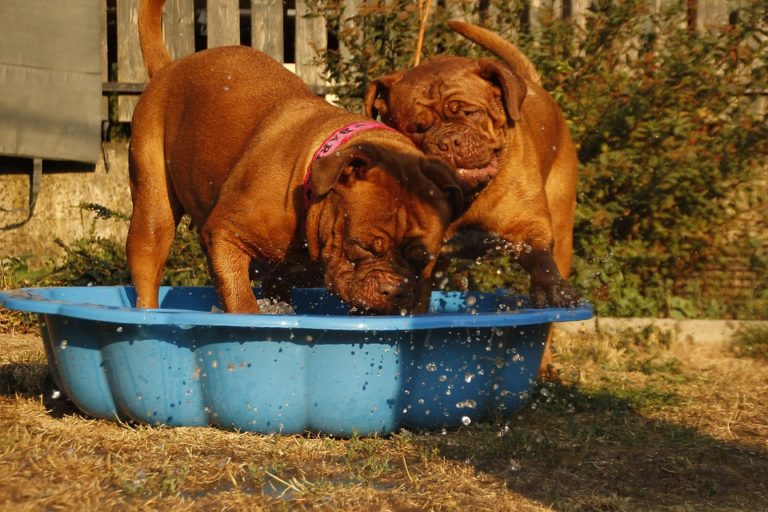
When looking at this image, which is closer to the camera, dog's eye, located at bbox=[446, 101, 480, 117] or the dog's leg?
the dog's leg

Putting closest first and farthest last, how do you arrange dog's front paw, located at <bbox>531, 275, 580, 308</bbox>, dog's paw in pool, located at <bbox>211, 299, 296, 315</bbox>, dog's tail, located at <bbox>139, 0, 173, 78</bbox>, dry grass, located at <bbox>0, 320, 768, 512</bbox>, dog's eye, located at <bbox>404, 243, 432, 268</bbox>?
dry grass, located at <bbox>0, 320, 768, 512</bbox>, dog's eye, located at <bbox>404, 243, 432, 268</bbox>, dog's front paw, located at <bbox>531, 275, 580, 308</bbox>, dog's paw in pool, located at <bbox>211, 299, 296, 315</bbox>, dog's tail, located at <bbox>139, 0, 173, 78</bbox>

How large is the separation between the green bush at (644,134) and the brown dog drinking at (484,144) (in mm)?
1884

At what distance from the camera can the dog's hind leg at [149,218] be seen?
5.08 meters

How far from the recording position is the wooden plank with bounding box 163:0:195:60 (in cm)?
784

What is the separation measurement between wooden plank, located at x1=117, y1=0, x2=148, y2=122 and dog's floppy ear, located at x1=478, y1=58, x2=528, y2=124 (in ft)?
12.4

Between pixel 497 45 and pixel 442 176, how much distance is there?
194 centimetres

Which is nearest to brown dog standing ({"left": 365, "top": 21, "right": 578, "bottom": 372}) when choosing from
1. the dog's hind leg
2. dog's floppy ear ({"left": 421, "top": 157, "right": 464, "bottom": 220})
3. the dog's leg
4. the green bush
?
dog's floppy ear ({"left": 421, "top": 157, "right": 464, "bottom": 220})

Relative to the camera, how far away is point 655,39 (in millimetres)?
6980

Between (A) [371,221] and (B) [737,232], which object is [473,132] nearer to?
(A) [371,221]

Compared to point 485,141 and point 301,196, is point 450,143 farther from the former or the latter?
point 301,196

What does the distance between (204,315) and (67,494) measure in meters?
0.74

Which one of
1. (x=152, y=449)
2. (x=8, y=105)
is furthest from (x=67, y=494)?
(x=8, y=105)

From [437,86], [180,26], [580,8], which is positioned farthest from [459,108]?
[180,26]

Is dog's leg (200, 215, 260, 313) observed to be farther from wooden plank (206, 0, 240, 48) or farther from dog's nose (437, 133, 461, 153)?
wooden plank (206, 0, 240, 48)
